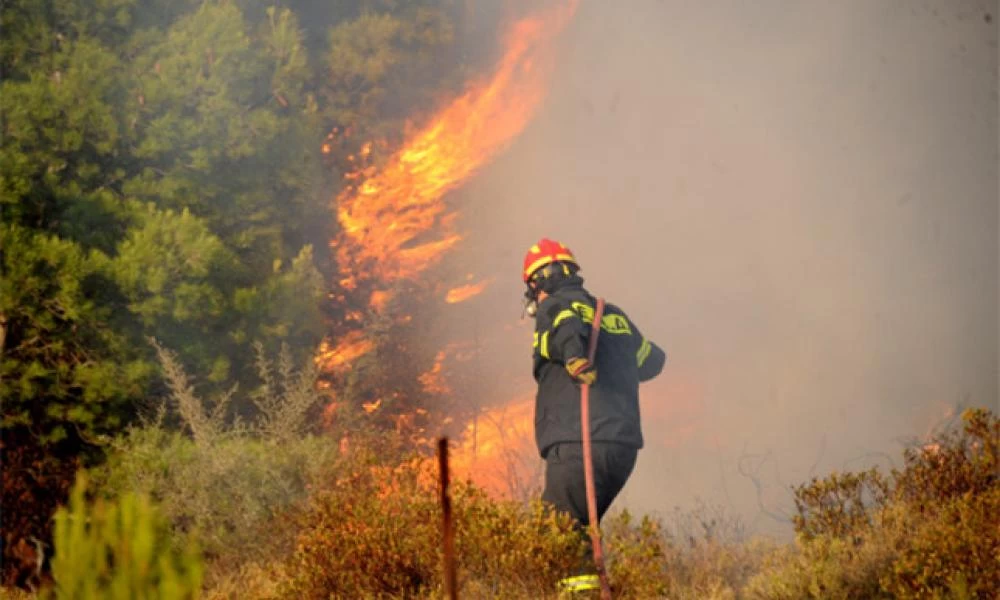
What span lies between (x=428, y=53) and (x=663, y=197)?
344 cm

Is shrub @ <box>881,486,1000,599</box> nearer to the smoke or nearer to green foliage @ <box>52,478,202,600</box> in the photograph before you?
green foliage @ <box>52,478,202,600</box>

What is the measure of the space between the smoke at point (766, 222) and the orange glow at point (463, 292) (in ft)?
0.31

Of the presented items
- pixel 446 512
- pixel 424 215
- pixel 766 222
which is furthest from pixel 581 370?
pixel 766 222

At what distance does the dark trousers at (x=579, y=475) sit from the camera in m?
6.02

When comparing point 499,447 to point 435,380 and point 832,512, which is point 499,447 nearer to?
point 435,380

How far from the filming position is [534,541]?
5688 millimetres

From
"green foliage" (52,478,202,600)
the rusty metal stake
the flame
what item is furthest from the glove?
the flame

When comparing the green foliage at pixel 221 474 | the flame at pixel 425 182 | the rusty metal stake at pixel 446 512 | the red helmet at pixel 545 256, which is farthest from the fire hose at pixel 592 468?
the flame at pixel 425 182

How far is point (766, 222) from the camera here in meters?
15.0

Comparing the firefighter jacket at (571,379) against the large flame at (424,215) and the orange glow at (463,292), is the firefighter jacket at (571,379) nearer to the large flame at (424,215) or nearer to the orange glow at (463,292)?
the large flame at (424,215)

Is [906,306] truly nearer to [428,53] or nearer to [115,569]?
[428,53]

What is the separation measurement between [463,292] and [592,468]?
777 centimetres

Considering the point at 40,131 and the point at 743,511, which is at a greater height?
the point at 40,131

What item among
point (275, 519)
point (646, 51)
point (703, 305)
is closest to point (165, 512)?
point (275, 519)
